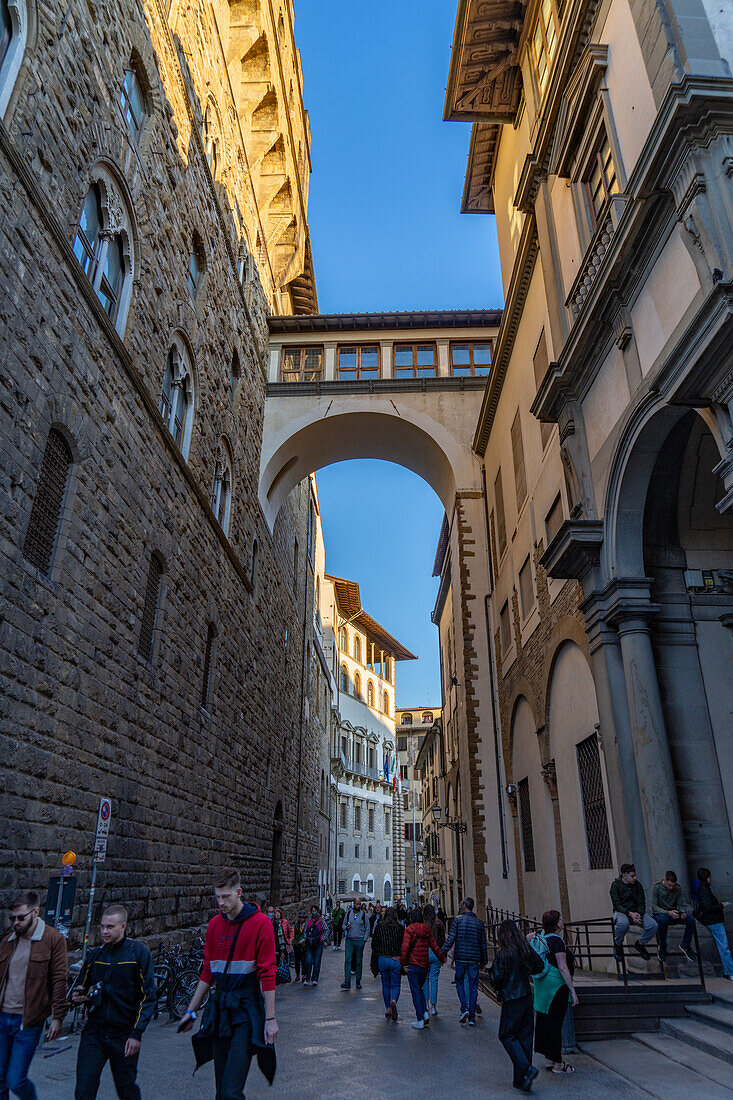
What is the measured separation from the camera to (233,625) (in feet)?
54.3

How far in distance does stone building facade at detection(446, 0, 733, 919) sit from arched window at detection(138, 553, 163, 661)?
226 inches

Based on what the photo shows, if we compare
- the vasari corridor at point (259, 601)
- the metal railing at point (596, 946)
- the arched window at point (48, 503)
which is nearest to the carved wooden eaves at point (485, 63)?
the vasari corridor at point (259, 601)

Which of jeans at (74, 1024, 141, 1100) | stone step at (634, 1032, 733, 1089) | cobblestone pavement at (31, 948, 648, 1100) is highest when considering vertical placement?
jeans at (74, 1024, 141, 1100)

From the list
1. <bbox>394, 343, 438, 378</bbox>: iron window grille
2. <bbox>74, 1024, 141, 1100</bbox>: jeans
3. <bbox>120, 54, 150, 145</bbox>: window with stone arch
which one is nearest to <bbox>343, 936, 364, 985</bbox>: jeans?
<bbox>74, 1024, 141, 1100</bbox>: jeans

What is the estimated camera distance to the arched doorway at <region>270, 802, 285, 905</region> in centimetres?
2091

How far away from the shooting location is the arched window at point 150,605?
10.9 metres

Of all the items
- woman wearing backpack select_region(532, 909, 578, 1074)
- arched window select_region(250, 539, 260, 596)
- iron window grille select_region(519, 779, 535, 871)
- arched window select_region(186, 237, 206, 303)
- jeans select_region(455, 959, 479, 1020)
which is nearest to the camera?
woman wearing backpack select_region(532, 909, 578, 1074)

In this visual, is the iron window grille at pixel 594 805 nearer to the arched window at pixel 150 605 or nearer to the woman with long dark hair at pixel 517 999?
the woman with long dark hair at pixel 517 999

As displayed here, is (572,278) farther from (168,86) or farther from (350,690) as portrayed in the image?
(350,690)

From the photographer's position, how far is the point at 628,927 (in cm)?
793

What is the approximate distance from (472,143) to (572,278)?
10342mm

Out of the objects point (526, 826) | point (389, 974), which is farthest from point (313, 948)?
point (389, 974)

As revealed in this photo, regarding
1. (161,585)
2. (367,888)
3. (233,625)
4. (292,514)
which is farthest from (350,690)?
(161,585)

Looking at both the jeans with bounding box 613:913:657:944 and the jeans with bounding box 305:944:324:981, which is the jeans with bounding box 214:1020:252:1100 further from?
the jeans with bounding box 305:944:324:981
